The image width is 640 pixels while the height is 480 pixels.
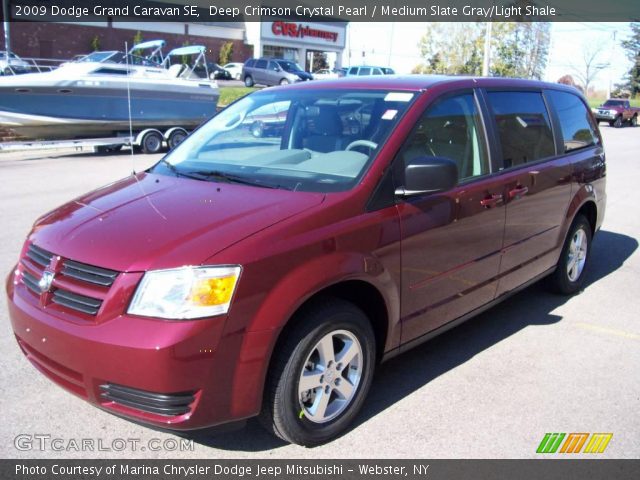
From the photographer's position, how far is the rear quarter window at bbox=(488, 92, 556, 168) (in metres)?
4.38

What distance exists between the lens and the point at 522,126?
464 cm

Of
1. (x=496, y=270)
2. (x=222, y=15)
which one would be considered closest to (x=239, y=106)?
(x=496, y=270)

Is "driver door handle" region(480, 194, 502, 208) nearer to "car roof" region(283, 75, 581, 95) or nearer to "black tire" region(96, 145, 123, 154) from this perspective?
"car roof" region(283, 75, 581, 95)

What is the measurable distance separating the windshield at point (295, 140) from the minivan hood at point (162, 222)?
227 millimetres

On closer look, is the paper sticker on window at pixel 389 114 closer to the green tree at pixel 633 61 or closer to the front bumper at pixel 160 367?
the front bumper at pixel 160 367

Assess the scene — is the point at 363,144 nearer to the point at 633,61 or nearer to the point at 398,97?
the point at 398,97

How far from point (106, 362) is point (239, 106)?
252 centimetres

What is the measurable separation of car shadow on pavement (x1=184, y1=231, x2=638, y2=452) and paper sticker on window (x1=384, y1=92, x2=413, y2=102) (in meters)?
1.77

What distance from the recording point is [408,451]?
3.15m

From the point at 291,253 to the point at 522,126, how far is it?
2632 mm

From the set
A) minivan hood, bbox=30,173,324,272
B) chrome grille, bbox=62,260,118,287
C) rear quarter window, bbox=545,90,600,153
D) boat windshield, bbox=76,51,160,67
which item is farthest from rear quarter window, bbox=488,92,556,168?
boat windshield, bbox=76,51,160,67

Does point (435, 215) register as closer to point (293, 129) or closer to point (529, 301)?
point (293, 129)

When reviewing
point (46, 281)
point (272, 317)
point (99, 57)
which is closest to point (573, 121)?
point (272, 317)
